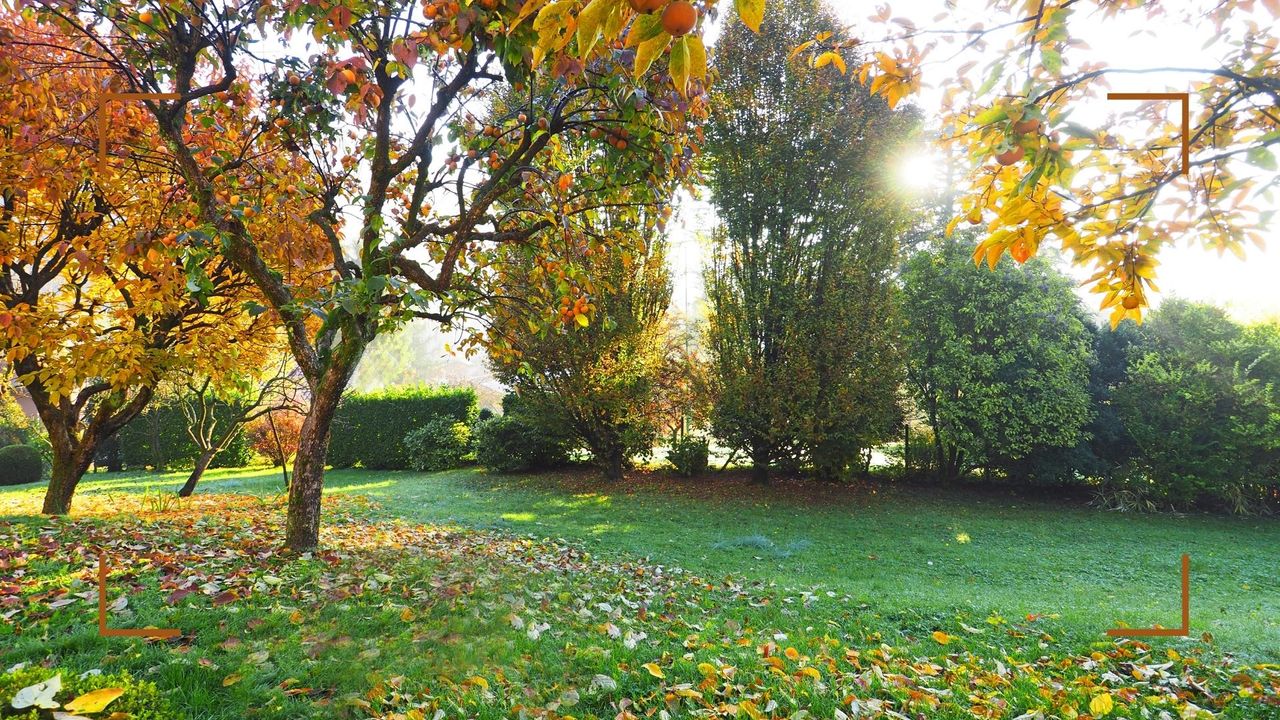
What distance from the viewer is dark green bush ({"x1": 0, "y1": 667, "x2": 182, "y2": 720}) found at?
6.08 feet


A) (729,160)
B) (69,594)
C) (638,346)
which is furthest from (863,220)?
(69,594)

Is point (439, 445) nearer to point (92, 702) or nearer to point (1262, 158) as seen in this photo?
point (92, 702)

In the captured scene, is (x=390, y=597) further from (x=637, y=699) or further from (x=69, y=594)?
(x=637, y=699)

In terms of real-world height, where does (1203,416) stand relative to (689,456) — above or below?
above

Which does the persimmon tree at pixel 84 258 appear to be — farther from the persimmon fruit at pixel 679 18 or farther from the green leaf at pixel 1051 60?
the green leaf at pixel 1051 60

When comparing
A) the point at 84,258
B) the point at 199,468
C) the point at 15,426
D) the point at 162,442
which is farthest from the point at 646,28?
the point at 15,426

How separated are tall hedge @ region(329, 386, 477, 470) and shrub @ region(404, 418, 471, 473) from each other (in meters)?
0.63

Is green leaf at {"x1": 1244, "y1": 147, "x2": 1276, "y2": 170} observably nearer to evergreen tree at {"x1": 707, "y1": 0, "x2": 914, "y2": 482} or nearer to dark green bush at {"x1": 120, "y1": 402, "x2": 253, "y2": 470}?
evergreen tree at {"x1": 707, "y1": 0, "x2": 914, "y2": 482}

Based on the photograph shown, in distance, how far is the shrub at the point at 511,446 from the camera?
12.5m

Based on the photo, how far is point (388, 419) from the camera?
49.8ft

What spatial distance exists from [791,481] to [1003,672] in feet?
25.5

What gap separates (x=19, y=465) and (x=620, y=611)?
16.6 m

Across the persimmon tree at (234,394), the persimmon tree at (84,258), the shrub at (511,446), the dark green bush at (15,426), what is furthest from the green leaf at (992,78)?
the dark green bush at (15,426)

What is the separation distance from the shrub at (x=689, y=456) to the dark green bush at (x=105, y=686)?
9.91 metres
